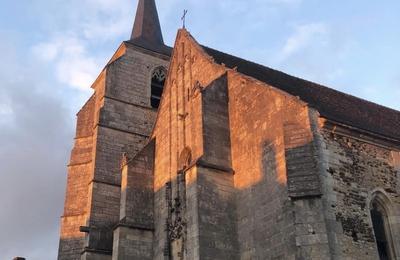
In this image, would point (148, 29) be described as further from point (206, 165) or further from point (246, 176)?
point (246, 176)

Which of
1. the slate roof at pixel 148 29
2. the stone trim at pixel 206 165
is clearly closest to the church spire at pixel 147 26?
the slate roof at pixel 148 29

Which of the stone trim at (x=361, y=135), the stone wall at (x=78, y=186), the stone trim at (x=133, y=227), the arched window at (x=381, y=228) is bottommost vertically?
the arched window at (x=381, y=228)

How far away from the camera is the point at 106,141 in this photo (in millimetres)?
22125

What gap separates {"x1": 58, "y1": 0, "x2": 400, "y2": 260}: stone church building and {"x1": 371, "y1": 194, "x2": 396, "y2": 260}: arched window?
27mm

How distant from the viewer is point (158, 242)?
16.6 metres

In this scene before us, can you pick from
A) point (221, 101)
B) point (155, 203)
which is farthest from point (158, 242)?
point (221, 101)

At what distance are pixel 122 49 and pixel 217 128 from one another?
12.1 meters

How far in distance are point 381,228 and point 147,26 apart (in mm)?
19577

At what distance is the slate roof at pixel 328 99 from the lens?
50.1 feet

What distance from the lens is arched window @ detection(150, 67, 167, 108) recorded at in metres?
25.3

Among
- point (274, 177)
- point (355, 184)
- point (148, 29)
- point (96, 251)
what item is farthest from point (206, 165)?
point (148, 29)

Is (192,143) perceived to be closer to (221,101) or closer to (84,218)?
(221,101)

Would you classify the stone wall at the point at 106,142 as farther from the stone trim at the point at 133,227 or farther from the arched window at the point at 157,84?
Answer: the stone trim at the point at 133,227

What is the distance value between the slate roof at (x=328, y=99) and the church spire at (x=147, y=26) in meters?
9.39
